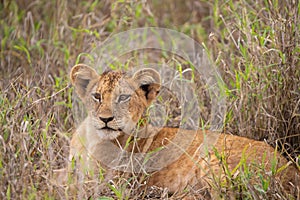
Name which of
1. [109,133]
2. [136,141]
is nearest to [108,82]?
[109,133]

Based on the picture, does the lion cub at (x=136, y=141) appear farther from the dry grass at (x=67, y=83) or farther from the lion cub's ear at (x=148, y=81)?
the dry grass at (x=67, y=83)

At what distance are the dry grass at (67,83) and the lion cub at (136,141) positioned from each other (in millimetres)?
187

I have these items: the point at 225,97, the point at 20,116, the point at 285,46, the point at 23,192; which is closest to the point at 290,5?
the point at 285,46

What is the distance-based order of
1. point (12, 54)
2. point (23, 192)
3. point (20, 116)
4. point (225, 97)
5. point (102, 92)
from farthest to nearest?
point (12, 54), point (225, 97), point (102, 92), point (20, 116), point (23, 192)

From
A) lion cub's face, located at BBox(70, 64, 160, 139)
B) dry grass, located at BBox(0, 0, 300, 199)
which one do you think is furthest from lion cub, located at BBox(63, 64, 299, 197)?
dry grass, located at BBox(0, 0, 300, 199)

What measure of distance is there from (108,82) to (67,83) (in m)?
0.92

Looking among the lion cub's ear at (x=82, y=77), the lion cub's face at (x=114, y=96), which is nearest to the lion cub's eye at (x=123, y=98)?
the lion cub's face at (x=114, y=96)

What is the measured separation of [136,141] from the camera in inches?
184

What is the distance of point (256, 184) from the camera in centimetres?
401

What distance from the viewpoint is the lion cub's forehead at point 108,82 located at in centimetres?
468

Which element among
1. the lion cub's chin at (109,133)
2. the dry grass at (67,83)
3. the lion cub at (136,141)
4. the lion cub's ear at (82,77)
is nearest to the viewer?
the dry grass at (67,83)

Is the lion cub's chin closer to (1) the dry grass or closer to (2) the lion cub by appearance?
(2) the lion cub

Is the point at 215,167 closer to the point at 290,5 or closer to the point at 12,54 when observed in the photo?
the point at 290,5

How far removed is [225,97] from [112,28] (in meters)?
2.52
